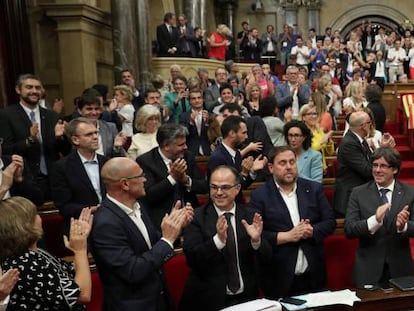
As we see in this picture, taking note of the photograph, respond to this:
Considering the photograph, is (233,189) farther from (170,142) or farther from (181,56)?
(181,56)

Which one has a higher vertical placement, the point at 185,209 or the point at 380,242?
the point at 185,209

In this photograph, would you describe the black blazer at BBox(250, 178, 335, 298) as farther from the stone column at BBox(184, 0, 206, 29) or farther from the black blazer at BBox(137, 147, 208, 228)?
the stone column at BBox(184, 0, 206, 29)

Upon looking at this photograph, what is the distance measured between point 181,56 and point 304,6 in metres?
8.14

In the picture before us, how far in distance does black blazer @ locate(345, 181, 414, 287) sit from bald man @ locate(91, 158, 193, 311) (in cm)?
110

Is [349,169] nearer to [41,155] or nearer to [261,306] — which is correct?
[261,306]

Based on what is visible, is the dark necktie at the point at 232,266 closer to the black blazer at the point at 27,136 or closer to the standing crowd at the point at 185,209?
the standing crowd at the point at 185,209

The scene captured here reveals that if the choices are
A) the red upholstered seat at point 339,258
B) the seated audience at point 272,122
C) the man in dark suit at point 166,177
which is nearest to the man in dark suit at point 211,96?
the seated audience at point 272,122

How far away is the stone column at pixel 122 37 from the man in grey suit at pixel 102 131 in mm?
3717

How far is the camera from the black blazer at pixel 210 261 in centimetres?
240

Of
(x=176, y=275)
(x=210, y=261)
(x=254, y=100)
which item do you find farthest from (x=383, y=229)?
(x=254, y=100)

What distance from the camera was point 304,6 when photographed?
15781 millimetres

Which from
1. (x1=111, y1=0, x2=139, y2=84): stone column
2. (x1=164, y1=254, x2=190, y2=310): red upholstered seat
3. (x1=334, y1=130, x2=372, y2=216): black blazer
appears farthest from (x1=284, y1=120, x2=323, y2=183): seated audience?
(x1=111, y1=0, x2=139, y2=84): stone column

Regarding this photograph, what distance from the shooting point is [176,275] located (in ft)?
9.25

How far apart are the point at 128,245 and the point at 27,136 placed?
5.61ft
